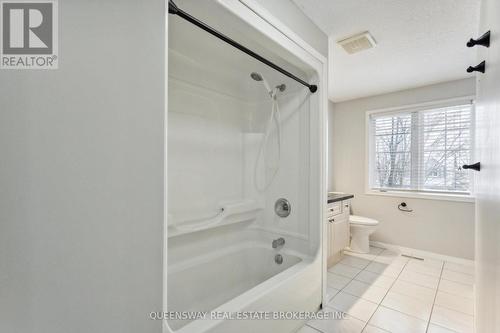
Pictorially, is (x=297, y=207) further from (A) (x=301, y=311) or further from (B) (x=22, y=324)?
(B) (x=22, y=324)

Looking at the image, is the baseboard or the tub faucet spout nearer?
the tub faucet spout

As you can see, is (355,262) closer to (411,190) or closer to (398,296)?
(398,296)

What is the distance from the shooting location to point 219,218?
1.97 meters

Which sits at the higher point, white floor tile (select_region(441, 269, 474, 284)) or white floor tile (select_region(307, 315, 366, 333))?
white floor tile (select_region(307, 315, 366, 333))

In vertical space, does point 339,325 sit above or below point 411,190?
below

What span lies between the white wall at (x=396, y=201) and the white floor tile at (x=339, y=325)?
77.1 inches

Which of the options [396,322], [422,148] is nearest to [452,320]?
[396,322]

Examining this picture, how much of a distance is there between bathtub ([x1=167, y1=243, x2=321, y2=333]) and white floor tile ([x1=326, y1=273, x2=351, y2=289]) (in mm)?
516

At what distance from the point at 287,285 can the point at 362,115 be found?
298 cm

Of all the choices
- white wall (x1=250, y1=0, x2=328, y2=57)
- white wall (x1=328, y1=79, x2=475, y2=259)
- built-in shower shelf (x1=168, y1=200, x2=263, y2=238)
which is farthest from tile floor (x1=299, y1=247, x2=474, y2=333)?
white wall (x1=250, y1=0, x2=328, y2=57)

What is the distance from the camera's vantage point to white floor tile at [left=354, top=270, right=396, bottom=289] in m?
2.20

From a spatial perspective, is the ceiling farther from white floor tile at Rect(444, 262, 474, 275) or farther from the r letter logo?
white floor tile at Rect(444, 262, 474, 275)

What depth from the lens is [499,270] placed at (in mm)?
662

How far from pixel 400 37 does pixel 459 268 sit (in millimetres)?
2682
